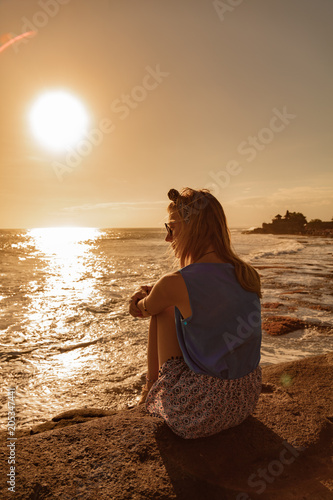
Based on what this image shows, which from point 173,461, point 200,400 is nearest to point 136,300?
point 200,400

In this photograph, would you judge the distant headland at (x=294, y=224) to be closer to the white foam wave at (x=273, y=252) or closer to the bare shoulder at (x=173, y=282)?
the white foam wave at (x=273, y=252)

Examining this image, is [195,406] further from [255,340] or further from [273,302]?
[273,302]

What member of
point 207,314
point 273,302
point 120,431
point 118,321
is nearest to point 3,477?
point 120,431

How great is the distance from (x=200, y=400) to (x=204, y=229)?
1048 mm

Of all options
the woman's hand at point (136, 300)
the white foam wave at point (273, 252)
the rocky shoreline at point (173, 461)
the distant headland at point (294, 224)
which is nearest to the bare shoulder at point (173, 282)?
the woman's hand at point (136, 300)

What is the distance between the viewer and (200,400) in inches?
76.9

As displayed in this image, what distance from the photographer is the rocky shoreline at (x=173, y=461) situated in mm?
1653

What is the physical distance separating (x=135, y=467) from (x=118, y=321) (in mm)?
4752

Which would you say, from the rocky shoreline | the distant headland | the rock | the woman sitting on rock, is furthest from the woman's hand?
the distant headland

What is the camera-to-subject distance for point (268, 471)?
182 cm

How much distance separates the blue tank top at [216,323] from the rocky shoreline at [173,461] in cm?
46

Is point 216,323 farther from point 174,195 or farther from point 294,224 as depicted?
point 294,224

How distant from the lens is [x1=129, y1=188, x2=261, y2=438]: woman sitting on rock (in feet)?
6.31

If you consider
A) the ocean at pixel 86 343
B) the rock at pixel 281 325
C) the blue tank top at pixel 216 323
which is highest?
the blue tank top at pixel 216 323
